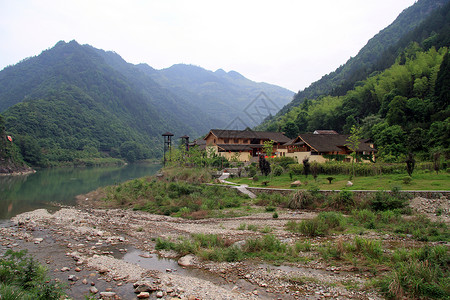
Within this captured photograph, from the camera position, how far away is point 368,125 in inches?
1873

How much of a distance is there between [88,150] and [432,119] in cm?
9928

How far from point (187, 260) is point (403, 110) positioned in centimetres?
4455

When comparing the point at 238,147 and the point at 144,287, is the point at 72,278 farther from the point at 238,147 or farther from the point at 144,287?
the point at 238,147

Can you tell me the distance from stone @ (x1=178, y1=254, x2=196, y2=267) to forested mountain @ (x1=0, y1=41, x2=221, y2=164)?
79.1 m

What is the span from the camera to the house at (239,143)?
145ft

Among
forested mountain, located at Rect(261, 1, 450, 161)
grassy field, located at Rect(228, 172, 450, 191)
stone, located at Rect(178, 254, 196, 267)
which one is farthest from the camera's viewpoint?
forested mountain, located at Rect(261, 1, 450, 161)

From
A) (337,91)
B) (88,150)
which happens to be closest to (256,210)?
(337,91)

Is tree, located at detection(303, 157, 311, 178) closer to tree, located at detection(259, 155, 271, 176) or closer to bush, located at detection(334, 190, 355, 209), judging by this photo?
tree, located at detection(259, 155, 271, 176)

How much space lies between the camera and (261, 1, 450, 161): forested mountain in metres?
36.1

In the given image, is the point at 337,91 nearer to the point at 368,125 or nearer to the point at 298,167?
the point at 368,125

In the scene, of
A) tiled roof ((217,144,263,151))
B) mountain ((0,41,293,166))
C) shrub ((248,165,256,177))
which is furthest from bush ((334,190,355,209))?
mountain ((0,41,293,166))

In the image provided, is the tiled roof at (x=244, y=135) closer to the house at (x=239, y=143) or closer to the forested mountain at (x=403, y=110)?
the house at (x=239, y=143)

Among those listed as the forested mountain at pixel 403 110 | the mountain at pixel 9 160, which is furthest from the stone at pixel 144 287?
the mountain at pixel 9 160

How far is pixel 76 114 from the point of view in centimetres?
11469
